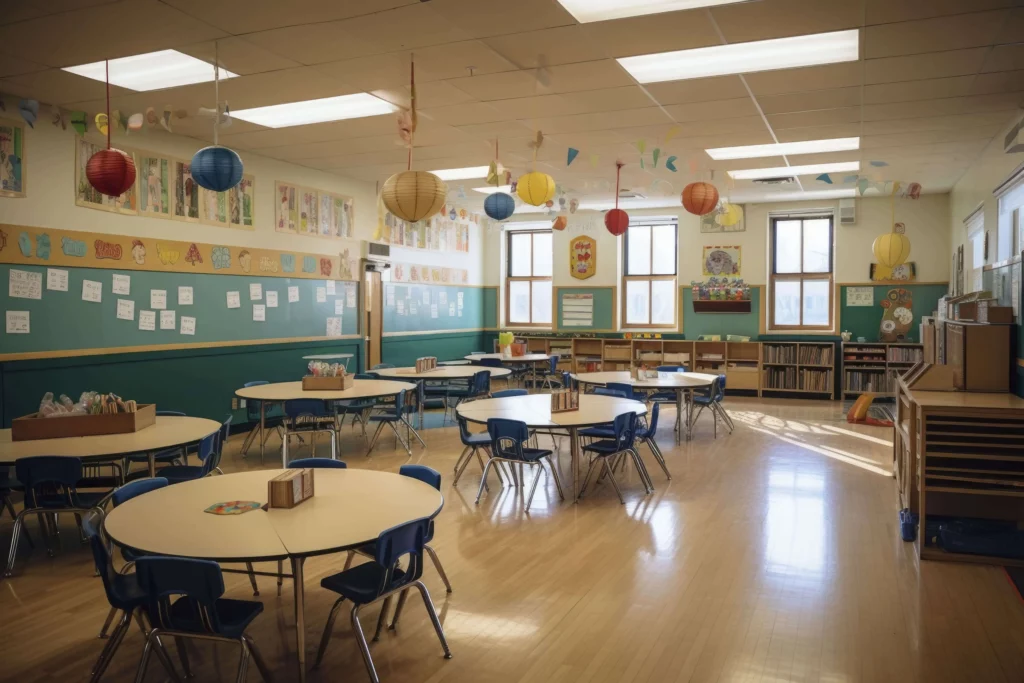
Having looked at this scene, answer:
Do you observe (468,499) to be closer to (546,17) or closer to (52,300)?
(546,17)

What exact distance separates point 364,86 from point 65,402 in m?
3.39

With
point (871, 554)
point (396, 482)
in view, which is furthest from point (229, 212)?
point (871, 554)

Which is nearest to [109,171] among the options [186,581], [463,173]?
[186,581]

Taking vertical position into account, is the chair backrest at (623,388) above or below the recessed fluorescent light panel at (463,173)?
below

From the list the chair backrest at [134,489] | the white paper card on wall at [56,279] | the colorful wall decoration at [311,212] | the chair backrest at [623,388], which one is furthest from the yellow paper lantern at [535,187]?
the white paper card on wall at [56,279]

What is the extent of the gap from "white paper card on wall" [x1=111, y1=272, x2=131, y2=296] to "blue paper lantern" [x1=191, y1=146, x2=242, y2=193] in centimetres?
253

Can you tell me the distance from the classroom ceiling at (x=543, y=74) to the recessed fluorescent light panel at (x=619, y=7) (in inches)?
2.4

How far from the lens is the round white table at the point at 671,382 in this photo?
27.4 ft

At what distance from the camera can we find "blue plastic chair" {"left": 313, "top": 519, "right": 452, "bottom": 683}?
3.07m

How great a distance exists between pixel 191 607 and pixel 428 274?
34.3 feet

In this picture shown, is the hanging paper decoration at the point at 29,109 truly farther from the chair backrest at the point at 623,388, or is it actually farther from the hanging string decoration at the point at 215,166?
the chair backrest at the point at 623,388

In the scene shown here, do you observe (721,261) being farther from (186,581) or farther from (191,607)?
(186,581)

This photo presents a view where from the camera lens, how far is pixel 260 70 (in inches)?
234

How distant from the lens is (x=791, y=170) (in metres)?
10.1
